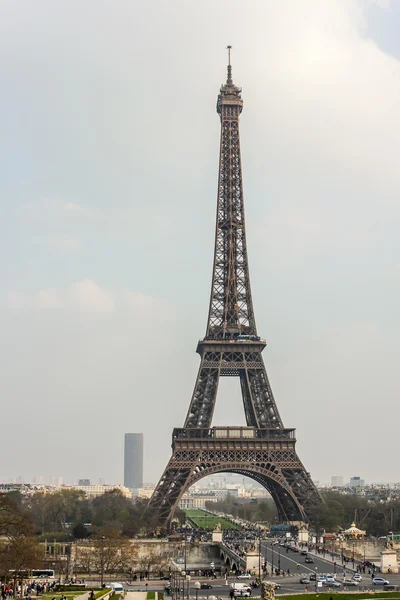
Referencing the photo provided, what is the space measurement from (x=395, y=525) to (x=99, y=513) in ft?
136

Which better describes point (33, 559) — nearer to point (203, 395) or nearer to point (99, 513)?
point (203, 395)

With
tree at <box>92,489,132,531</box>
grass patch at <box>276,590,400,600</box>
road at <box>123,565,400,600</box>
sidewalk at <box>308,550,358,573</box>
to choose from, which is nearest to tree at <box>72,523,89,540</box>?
tree at <box>92,489,132,531</box>

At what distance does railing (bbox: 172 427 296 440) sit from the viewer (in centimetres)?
10912

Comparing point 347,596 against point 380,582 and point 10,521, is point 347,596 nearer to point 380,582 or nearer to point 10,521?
point 380,582

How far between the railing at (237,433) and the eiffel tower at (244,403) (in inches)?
4.7

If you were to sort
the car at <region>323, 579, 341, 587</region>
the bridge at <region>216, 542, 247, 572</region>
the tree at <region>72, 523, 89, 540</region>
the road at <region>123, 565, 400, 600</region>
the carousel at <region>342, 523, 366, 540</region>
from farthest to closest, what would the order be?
1. the tree at <region>72, 523, 89, 540</region>
2. the carousel at <region>342, 523, 366, 540</region>
3. the bridge at <region>216, 542, 247, 572</region>
4. the car at <region>323, 579, 341, 587</region>
5. the road at <region>123, 565, 400, 600</region>

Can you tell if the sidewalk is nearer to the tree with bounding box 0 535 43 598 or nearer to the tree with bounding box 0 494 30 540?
the tree with bounding box 0 535 43 598

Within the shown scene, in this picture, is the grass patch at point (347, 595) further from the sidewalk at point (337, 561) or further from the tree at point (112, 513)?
the tree at point (112, 513)

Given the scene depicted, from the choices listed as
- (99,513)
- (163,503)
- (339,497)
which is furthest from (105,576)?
(339,497)

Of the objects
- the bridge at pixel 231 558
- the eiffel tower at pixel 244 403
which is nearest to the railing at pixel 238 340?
the eiffel tower at pixel 244 403

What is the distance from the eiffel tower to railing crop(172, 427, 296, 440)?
120mm

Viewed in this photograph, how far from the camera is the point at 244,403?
11662cm

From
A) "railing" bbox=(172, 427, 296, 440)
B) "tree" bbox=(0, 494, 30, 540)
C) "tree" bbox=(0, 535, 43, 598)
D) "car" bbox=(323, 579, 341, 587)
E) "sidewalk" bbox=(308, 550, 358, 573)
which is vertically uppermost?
"railing" bbox=(172, 427, 296, 440)

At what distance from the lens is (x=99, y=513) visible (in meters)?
131
